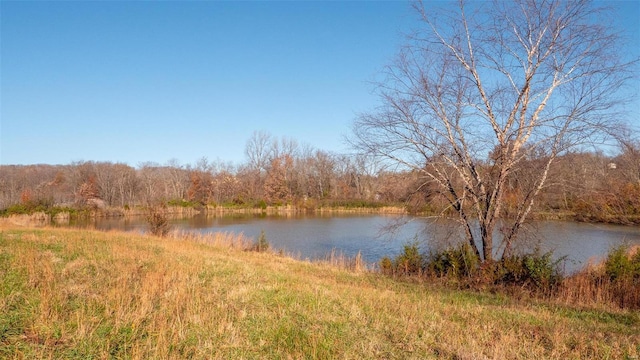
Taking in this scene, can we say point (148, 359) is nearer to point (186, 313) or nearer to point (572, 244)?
point (186, 313)

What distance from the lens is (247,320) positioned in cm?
478

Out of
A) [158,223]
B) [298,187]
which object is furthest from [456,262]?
[298,187]

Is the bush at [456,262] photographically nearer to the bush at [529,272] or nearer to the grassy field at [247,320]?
the bush at [529,272]

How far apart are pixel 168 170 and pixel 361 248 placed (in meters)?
57.4

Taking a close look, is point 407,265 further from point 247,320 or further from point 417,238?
point 247,320

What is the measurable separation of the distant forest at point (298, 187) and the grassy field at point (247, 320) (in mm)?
3338

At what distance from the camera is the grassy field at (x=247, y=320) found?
383 centimetres

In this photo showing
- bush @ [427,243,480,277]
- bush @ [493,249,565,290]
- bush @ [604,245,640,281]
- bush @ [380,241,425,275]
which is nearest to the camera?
bush @ [604,245,640,281]

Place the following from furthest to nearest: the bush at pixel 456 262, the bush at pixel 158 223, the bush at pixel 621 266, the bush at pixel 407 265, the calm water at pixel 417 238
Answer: the bush at pixel 158 223 < the bush at pixel 407 265 < the calm water at pixel 417 238 < the bush at pixel 456 262 < the bush at pixel 621 266

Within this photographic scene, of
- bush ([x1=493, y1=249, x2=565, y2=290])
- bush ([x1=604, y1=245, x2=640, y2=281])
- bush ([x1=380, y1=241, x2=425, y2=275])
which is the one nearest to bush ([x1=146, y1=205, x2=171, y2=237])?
bush ([x1=380, y1=241, x2=425, y2=275])

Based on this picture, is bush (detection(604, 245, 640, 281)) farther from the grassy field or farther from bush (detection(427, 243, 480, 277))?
bush (detection(427, 243, 480, 277))

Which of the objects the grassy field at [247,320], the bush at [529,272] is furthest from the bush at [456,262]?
the grassy field at [247,320]

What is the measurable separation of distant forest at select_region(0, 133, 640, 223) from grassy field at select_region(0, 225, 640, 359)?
3.34 metres

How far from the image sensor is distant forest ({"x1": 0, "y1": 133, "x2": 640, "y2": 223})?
9234 mm
